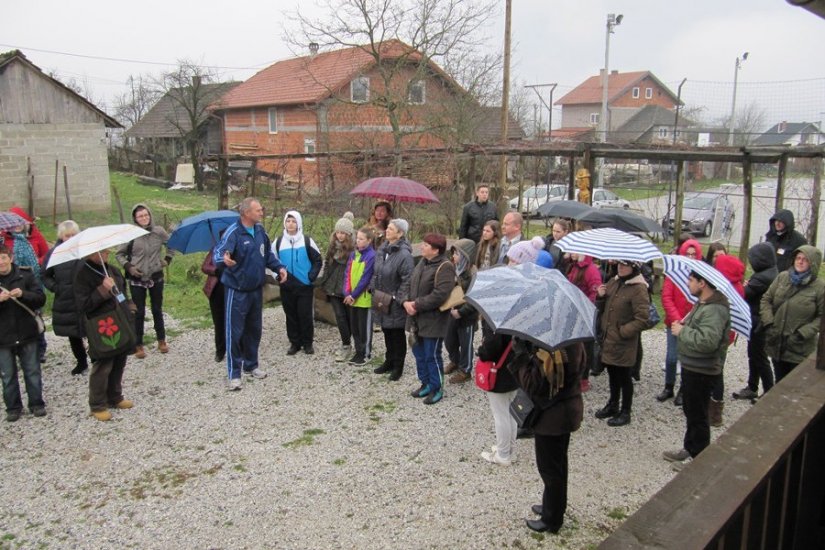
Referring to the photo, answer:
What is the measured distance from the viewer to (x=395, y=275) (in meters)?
6.57

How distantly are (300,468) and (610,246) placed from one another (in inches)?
119

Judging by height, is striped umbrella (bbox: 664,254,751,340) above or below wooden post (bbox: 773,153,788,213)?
below

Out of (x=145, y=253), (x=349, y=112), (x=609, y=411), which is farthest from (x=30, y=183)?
(x=609, y=411)

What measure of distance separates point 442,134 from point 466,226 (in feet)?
41.0

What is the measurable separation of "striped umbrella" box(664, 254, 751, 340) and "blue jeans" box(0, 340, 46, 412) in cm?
547

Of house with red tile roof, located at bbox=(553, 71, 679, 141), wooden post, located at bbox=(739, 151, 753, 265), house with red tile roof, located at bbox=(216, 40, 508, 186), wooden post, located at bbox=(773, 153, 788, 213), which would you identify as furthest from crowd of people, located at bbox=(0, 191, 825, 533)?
house with red tile roof, located at bbox=(553, 71, 679, 141)

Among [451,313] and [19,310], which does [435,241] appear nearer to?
[451,313]

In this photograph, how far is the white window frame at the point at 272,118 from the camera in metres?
36.0

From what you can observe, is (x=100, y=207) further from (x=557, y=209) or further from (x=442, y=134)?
(x=557, y=209)

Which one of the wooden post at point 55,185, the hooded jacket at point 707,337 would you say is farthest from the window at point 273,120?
the hooded jacket at point 707,337

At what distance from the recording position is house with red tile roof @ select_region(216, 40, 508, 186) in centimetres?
1195

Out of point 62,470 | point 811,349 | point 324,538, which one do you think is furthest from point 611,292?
point 62,470

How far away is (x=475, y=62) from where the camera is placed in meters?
21.5

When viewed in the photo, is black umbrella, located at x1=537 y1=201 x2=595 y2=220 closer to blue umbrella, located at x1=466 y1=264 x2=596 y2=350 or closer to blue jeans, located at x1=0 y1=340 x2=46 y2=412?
blue umbrella, located at x1=466 y1=264 x2=596 y2=350
